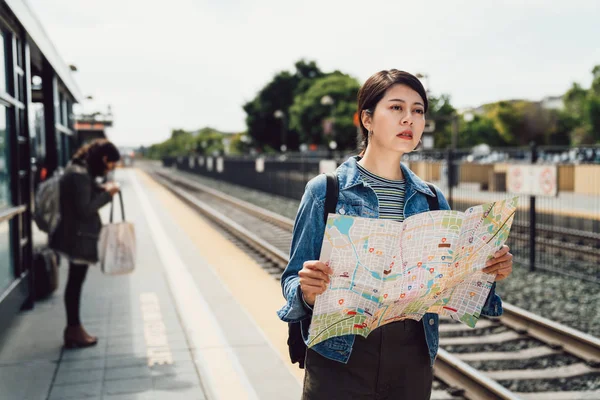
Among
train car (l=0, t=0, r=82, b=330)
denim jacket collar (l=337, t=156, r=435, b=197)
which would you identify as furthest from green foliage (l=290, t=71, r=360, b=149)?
denim jacket collar (l=337, t=156, r=435, b=197)

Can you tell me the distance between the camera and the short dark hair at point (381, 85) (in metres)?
2.18

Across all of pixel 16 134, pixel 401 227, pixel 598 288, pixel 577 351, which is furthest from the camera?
pixel 598 288

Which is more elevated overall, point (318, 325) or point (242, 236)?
point (318, 325)

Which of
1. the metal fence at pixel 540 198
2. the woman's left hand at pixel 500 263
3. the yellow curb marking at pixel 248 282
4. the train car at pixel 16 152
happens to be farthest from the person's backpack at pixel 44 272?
the metal fence at pixel 540 198

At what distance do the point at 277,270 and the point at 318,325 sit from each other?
805 centimetres

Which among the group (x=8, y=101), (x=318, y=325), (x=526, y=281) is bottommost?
(x=526, y=281)

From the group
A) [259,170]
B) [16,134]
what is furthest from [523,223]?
[259,170]

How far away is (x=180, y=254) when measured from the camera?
10.9m

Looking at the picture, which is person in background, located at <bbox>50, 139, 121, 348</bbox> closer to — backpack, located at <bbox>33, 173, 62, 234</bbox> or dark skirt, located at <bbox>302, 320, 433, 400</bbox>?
backpack, located at <bbox>33, 173, 62, 234</bbox>

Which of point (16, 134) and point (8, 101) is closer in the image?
point (8, 101)

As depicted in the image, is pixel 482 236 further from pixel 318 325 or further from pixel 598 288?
pixel 598 288

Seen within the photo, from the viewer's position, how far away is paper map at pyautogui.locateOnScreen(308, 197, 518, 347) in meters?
1.92

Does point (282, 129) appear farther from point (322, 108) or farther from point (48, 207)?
point (48, 207)

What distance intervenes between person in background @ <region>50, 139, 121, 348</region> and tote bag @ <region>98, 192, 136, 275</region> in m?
0.16
